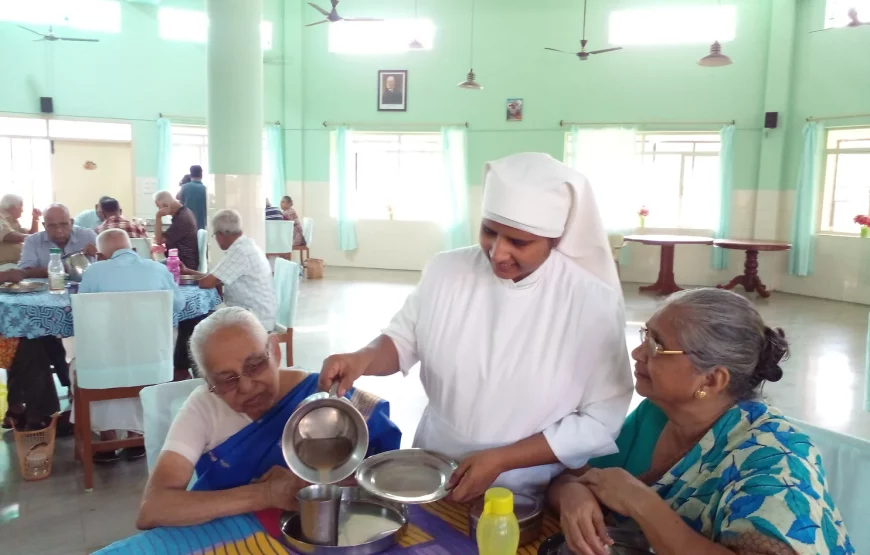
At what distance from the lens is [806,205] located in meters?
8.66

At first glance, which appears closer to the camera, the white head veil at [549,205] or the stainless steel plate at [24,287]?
the white head veil at [549,205]

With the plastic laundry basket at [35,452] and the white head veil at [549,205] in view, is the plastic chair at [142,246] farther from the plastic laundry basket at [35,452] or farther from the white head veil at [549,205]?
the white head veil at [549,205]

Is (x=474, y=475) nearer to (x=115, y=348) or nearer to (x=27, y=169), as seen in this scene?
(x=115, y=348)

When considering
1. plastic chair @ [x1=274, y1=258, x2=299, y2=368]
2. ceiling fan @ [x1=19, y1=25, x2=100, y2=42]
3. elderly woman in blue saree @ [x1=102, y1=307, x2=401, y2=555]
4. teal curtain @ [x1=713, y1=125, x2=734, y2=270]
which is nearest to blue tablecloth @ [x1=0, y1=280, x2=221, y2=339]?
plastic chair @ [x1=274, y1=258, x2=299, y2=368]

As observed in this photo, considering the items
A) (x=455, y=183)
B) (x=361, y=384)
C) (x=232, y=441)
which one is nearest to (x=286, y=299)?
(x=361, y=384)

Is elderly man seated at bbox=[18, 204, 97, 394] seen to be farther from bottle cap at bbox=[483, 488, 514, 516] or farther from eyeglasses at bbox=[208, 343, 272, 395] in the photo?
bottle cap at bbox=[483, 488, 514, 516]

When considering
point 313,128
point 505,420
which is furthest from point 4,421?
point 313,128

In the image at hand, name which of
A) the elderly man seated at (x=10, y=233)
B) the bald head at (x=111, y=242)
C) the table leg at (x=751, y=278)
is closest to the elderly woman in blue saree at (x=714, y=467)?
the bald head at (x=111, y=242)

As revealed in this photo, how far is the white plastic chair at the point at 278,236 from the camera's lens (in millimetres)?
8320

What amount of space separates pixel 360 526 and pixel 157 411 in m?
0.83

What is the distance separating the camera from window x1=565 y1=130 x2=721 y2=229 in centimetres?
959

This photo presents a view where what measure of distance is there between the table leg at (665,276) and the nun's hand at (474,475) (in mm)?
7984

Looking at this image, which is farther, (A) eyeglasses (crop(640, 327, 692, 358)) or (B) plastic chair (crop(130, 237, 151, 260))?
(B) plastic chair (crop(130, 237, 151, 260))

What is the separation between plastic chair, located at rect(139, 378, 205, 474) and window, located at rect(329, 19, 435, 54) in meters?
9.24
